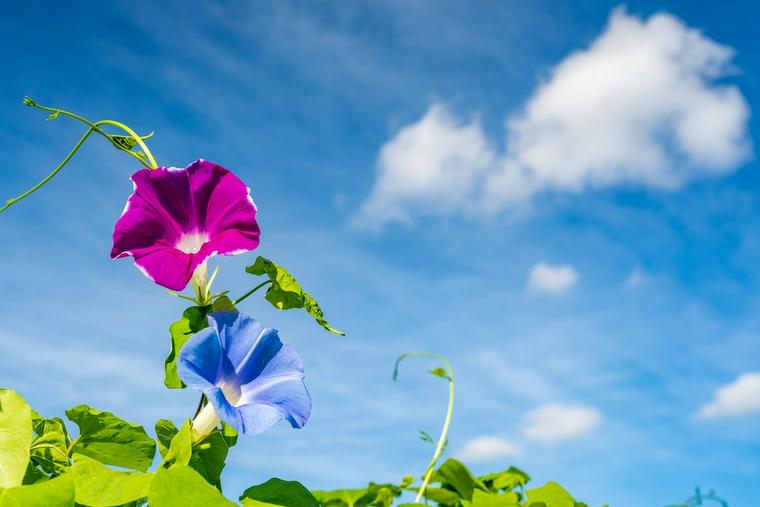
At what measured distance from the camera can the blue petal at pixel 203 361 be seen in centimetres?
124

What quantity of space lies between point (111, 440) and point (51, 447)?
0.11m

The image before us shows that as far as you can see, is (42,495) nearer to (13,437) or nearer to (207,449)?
(13,437)

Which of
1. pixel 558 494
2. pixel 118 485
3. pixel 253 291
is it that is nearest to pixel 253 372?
pixel 253 291

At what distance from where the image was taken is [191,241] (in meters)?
1.46

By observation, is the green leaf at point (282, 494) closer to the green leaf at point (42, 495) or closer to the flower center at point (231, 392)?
the flower center at point (231, 392)

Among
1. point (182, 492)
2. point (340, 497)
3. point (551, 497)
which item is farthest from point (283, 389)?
point (340, 497)

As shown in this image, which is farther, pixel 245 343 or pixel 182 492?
pixel 245 343

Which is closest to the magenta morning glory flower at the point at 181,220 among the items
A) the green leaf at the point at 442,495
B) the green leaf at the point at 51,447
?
the green leaf at the point at 51,447

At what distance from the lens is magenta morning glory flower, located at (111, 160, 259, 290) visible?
4.53 ft

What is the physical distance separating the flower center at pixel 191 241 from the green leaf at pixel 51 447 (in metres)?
0.41

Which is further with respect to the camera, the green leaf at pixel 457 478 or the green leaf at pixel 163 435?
the green leaf at pixel 457 478

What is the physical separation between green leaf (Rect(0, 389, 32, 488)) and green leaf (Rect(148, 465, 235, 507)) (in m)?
0.30

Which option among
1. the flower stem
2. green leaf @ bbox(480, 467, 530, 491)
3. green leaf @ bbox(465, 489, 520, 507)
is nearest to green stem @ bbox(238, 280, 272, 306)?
the flower stem

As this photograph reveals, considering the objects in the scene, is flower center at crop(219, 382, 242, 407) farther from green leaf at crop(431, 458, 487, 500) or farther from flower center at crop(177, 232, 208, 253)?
green leaf at crop(431, 458, 487, 500)
